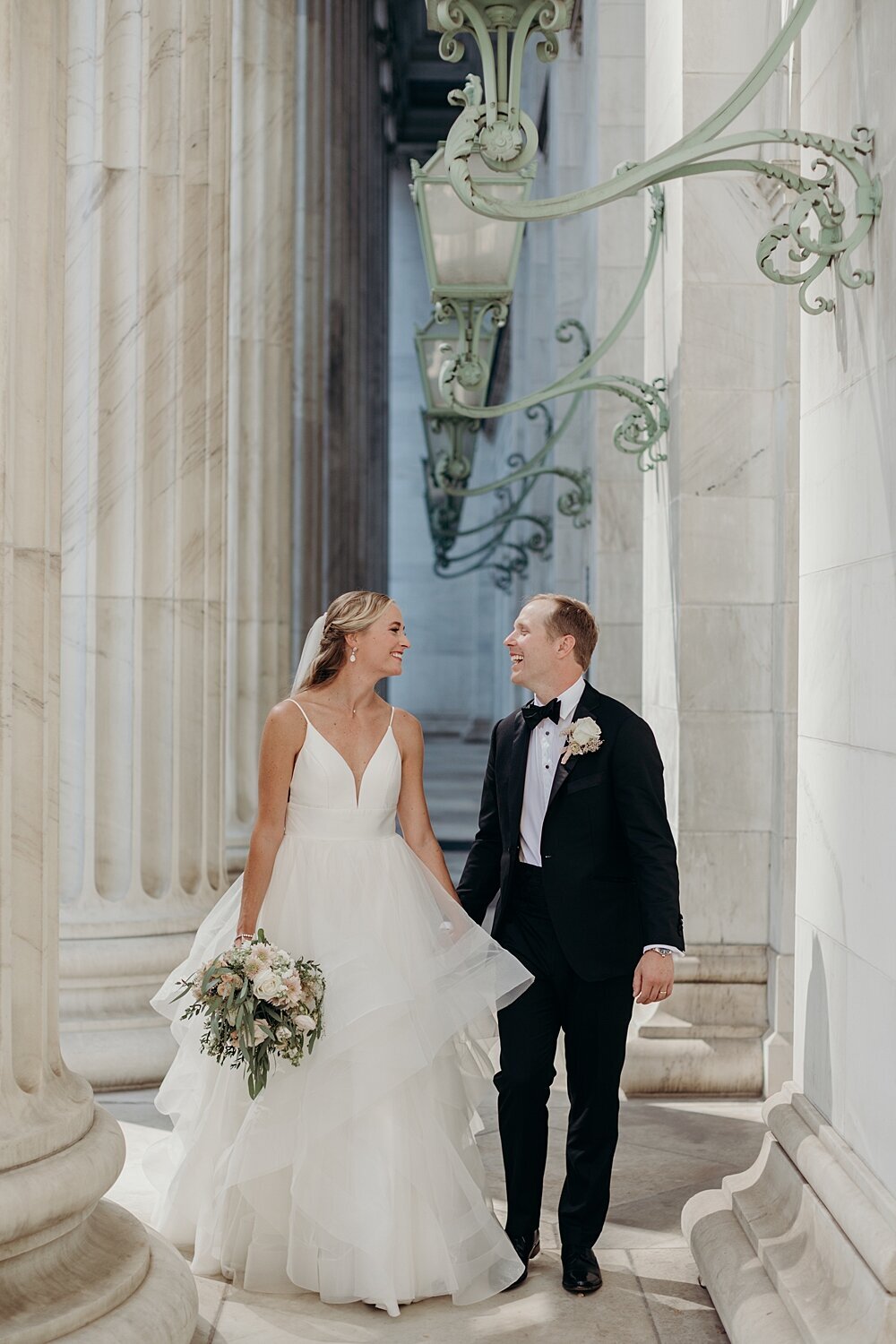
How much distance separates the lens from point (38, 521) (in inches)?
187

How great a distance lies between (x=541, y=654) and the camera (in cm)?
620

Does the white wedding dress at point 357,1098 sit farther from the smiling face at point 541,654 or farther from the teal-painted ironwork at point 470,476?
the teal-painted ironwork at point 470,476

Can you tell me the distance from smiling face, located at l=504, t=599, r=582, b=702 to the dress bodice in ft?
2.16

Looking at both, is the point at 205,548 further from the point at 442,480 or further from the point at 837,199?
the point at 442,480

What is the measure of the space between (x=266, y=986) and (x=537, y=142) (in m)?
3.26

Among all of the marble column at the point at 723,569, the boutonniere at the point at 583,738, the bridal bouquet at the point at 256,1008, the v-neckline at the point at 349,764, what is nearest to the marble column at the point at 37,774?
the bridal bouquet at the point at 256,1008

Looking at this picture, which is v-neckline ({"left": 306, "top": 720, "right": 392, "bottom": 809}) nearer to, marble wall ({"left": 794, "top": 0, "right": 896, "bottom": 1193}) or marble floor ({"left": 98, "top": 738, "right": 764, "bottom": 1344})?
marble wall ({"left": 794, "top": 0, "right": 896, "bottom": 1193})

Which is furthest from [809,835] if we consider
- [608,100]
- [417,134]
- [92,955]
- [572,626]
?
[417,134]

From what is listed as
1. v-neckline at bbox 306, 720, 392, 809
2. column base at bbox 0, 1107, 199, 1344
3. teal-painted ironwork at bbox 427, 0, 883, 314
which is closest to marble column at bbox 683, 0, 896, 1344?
teal-painted ironwork at bbox 427, 0, 883, 314

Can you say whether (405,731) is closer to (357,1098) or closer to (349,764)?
(349,764)

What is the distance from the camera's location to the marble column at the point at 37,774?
4.56 metres

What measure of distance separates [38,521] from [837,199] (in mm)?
3015

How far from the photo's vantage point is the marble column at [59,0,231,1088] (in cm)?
913

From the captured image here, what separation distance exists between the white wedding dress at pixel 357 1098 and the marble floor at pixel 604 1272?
0.12 metres
